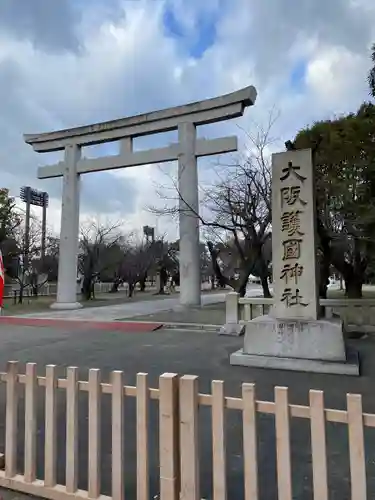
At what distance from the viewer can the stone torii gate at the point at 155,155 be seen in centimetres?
1553

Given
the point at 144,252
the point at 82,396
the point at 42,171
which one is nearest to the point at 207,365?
the point at 82,396

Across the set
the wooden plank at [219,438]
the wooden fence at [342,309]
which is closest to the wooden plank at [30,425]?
the wooden plank at [219,438]

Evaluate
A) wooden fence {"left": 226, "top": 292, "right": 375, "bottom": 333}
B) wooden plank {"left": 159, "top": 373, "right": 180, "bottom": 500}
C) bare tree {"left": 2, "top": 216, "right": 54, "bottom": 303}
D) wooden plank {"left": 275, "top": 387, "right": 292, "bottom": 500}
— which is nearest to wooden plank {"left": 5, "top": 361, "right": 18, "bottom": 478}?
wooden plank {"left": 159, "top": 373, "right": 180, "bottom": 500}

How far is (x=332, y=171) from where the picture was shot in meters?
14.4

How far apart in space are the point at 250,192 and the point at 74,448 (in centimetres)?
1375

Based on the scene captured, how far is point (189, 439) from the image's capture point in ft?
6.93

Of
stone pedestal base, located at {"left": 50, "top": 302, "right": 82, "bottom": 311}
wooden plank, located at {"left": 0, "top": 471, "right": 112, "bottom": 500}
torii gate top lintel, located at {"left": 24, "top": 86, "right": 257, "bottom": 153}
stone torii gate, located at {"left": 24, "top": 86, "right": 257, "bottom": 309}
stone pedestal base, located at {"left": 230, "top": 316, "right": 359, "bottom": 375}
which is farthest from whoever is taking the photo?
stone pedestal base, located at {"left": 50, "top": 302, "right": 82, "bottom": 311}

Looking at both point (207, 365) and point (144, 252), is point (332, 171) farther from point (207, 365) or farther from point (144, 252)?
point (144, 252)

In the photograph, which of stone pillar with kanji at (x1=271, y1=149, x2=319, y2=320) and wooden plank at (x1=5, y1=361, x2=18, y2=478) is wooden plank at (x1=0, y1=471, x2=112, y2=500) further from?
stone pillar with kanji at (x1=271, y1=149, x2=319, y2=320)

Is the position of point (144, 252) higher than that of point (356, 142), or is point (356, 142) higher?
point (356, 142)

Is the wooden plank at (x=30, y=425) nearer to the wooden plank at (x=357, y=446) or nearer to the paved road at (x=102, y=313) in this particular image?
the wooden plank at (x=357, y=446)

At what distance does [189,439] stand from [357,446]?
2.72 ft

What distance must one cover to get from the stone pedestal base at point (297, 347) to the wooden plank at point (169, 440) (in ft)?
13.4

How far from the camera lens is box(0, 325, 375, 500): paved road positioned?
8.94ft
